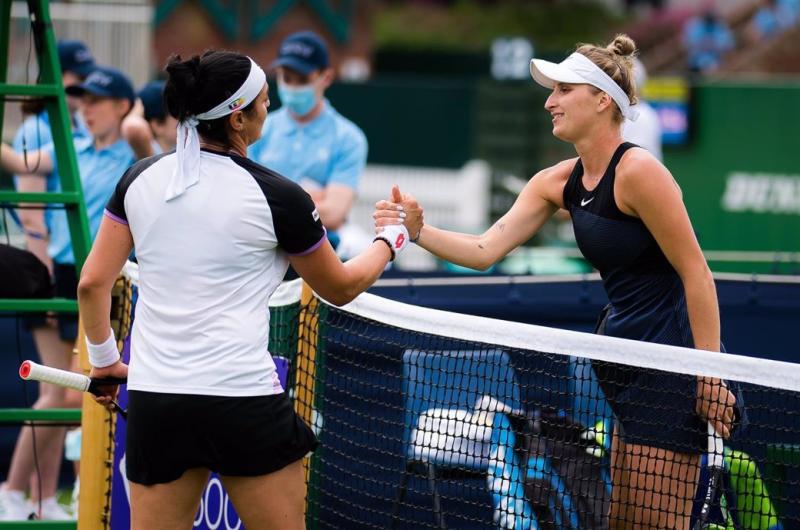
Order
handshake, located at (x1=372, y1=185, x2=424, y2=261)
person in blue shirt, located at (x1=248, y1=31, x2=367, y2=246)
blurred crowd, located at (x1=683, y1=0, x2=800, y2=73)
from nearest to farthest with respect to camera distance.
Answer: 1. handshake, located at (x1=372, y1=185, x2=424, y2=261)
2. person in blue shirt, located at (x1=248, y1=31, x2=367, y2=246)
3. blurred crowd, located at (x1=683, y1=0, x2=800, y2=73)

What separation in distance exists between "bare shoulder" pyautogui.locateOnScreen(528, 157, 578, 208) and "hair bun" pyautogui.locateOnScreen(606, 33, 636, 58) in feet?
1.30

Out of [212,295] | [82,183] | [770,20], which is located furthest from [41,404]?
[770,20]

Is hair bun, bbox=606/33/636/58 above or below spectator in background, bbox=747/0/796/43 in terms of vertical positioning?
below

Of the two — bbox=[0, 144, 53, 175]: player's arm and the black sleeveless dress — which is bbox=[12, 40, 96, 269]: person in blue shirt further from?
the black sleeveless dress

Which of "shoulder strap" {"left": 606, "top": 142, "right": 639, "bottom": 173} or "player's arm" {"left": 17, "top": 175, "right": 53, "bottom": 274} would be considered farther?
"player's arm" {"left": 17, "top": 175, "right": 53, "bottom": 274}

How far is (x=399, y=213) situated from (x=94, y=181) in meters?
3.07

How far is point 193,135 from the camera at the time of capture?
152 inches

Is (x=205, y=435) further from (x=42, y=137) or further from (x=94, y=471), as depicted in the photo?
(x=42, y=137)

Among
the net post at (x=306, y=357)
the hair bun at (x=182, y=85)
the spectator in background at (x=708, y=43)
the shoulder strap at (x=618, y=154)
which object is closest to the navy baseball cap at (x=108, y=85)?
the net post at (x=306, y=357)

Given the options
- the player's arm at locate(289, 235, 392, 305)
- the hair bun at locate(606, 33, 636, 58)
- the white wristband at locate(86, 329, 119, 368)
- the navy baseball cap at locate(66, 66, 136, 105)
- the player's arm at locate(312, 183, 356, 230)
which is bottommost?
the white wristband at locate(86, 329, 119, 368)

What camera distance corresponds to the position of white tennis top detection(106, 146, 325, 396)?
149 inches

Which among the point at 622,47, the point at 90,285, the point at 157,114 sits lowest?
the point at 90,285

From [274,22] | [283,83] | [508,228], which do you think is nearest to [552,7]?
[274,22]

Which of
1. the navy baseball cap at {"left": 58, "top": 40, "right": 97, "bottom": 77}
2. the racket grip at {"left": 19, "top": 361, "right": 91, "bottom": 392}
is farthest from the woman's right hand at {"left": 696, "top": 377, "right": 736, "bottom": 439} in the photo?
the navy baseball cap at {"left": 58, "top": 40, "right": 97, "bottom": 77}
